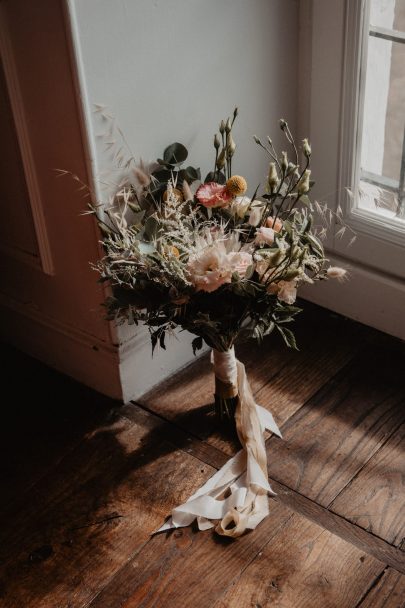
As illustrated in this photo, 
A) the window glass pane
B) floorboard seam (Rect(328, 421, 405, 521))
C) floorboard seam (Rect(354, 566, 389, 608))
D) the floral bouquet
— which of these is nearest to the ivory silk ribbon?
the floral bouquet

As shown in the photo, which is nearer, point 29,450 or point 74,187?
point 74,187

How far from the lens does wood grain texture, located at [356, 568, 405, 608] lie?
1.54m

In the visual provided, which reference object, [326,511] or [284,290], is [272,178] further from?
[326,511]

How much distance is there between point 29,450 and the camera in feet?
6.32

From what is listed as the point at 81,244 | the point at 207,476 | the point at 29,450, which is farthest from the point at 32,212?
the point at 207,476

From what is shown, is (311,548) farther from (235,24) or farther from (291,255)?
(235,24)

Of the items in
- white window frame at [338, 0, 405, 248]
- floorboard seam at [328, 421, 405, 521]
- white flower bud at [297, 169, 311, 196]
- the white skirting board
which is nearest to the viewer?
white flower bud at [297, 169, 311, 196]

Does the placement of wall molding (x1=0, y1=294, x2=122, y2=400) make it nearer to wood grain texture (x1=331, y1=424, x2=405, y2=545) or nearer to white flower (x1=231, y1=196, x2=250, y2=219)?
white flower (x1=231, y1=196, x2=250, y2=219)

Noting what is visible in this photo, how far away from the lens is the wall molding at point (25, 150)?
5.38 feet

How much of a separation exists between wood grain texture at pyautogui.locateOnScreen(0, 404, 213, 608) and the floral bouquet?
3.3 inches

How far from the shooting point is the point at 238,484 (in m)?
1.77

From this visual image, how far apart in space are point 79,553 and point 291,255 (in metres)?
0.76

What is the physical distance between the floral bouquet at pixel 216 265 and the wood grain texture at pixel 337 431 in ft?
0.26

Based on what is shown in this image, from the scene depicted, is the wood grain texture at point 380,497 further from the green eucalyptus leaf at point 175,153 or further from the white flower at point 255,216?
the green eucalyptus leaf at point 175,153
